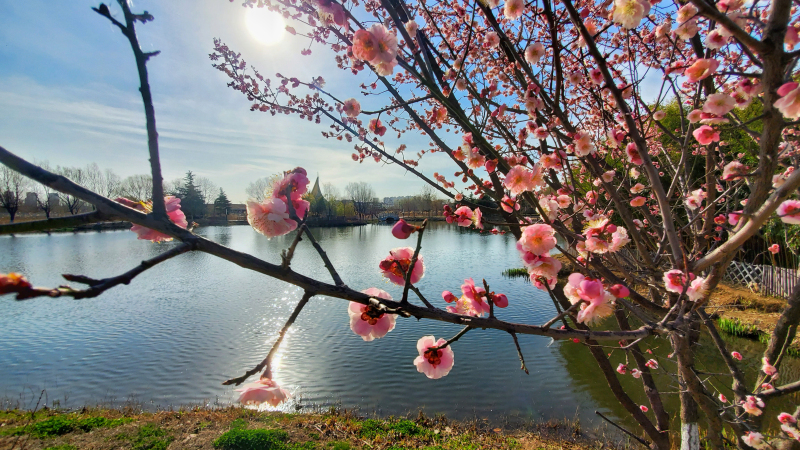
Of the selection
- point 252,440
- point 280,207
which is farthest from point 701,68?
point 252,440

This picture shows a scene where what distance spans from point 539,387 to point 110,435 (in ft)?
21.9

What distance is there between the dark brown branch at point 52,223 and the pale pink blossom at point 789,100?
186 centimetres

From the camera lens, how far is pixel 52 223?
1.81 ft

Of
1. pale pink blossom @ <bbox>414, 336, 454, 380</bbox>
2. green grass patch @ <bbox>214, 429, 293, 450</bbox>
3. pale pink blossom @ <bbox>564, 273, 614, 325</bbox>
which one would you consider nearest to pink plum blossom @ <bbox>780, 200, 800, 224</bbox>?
pale pink blossom @ <bbox>564, 273, 614, 325</bbox>

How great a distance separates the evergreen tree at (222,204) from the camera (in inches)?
2053

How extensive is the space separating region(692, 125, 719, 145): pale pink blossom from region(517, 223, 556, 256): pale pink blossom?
115cm

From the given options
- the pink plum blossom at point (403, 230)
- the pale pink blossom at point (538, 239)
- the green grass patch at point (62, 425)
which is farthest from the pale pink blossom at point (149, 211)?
the green grass patch at point (62, 425)

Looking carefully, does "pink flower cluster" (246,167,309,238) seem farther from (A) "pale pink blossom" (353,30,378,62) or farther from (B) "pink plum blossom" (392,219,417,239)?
(A) "pale pink blossom" (353,30,378,62)

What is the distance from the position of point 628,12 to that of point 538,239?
108cm

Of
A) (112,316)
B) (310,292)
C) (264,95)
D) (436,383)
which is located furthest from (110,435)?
(112,316)

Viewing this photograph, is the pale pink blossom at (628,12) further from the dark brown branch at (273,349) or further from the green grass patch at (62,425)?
the green grass patch at (62,425)

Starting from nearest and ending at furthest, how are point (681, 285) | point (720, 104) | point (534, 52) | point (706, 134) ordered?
point (681, 285)
point (720, 104)
point (706, 134)
point (534, 52)

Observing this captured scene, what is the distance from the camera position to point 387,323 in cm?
117

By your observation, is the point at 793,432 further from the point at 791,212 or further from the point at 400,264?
the point at 400,264
